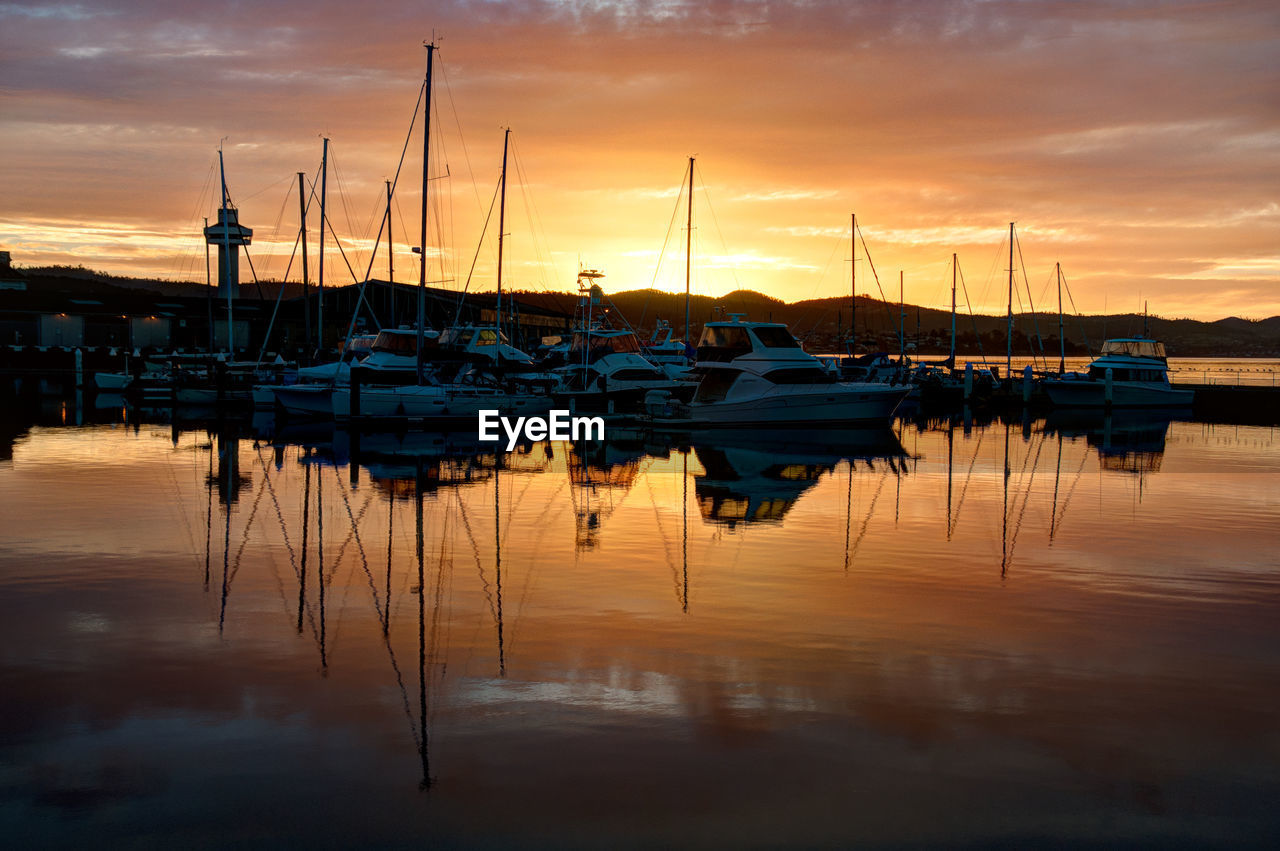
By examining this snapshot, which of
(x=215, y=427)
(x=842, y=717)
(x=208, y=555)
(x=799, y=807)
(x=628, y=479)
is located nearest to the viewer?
(x=799, y=807)

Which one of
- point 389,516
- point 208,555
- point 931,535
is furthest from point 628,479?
point 208,555

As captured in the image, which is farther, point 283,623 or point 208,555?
point 208,555

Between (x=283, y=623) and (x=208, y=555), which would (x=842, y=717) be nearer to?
(x=283, y=623)

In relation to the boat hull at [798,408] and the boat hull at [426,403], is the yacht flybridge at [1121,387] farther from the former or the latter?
the boat hull at [426,403]

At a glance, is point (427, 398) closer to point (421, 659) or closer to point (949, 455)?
point (949, 455)

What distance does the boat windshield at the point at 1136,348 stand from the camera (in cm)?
5759

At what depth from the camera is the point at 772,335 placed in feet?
124

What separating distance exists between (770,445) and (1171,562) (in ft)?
60.8

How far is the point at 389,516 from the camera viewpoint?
1877cm

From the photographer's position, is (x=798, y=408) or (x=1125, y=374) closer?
(x=798, y=408)

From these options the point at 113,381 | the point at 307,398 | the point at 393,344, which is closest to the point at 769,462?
the point at 307,398

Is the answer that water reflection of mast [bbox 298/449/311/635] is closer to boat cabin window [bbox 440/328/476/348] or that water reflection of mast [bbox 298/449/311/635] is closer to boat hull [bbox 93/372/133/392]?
boat cabin window [bbox 440/328/476/348]

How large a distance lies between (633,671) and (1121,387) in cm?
5152

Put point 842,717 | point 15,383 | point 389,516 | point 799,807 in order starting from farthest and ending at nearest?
point 15,383 → point 389,516 → point 842,717 → point 799,807
